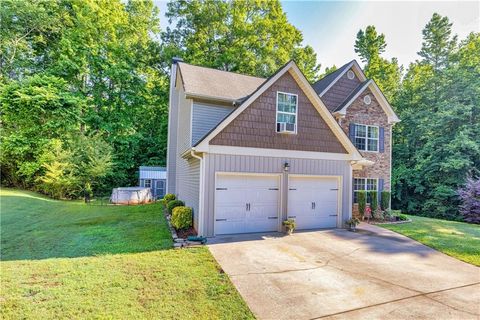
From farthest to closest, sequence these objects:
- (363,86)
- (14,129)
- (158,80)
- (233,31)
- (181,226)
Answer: (158,80)
(233,31)
(14,129)
(363,86)
(181,226)

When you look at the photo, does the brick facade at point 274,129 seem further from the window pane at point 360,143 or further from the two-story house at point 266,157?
the window pane at point 360,143

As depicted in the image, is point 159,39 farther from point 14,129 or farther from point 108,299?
point 108,299

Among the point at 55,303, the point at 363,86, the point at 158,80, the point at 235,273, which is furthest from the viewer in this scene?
the point at 158,80

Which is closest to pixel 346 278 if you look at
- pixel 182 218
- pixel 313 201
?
pixel 313 201

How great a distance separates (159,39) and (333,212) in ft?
94.4

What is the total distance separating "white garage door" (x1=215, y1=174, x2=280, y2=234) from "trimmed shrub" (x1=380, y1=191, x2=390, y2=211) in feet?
25.8

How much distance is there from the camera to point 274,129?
31.6 feet

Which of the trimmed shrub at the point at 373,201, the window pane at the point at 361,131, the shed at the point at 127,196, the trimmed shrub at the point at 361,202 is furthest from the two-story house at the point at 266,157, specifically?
the shed at the point at 127,196

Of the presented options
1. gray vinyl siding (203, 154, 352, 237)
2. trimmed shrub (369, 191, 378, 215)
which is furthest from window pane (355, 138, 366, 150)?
gray vinyl siding (203, 154, 352, 237)

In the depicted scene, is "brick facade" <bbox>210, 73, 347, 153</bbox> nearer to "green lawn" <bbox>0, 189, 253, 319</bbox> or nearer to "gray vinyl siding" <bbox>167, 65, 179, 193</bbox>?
"green lawn" <bbox>0, 189, 253, 319</bbox>

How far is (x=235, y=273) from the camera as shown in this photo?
5.70 m

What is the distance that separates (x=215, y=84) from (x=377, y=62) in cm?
2421

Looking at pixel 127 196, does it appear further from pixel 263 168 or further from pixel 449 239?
pixel 449 239

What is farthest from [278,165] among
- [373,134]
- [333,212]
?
[373,134]
